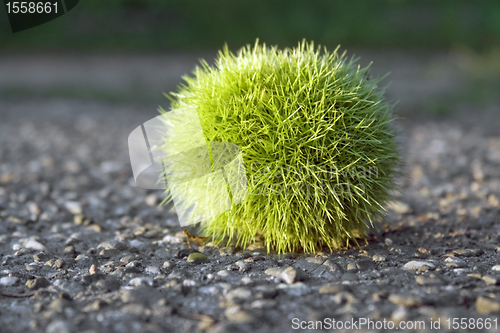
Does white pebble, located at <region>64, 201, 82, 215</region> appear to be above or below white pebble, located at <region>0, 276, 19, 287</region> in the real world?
above

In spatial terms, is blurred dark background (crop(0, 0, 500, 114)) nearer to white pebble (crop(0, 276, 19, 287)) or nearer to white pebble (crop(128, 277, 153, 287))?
white pebble (crop(0, 276, 19, 287))

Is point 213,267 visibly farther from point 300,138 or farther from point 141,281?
point 300,138

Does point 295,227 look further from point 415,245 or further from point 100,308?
point 100,308

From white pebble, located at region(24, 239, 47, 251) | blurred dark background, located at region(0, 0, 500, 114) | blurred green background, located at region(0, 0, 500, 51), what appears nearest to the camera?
white pebble, located at region(24, 239, 47, 251)

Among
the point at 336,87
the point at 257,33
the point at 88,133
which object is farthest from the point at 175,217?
the point at 257,33

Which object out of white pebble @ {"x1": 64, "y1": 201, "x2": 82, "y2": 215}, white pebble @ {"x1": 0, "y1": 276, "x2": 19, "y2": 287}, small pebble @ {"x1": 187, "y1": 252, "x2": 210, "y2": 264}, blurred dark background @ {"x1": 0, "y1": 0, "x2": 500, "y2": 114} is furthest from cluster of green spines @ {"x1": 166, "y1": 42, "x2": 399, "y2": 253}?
blurred dark background @ {"x1": 0, "y1": 0, "x2": 500, "y2": 114}
